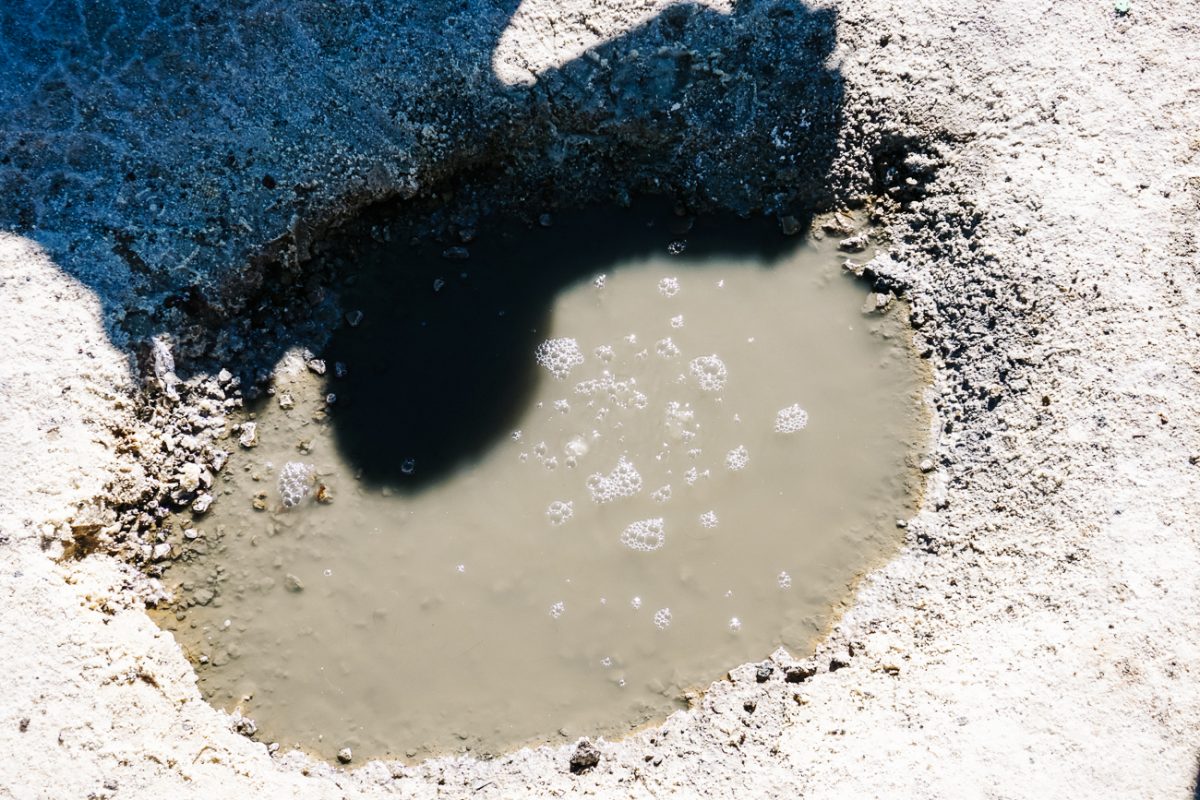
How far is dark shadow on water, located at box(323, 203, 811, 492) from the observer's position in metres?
4.76

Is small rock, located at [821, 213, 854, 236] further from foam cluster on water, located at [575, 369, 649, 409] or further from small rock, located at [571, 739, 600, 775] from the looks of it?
small rock, located at [571, 739, 600, 775]

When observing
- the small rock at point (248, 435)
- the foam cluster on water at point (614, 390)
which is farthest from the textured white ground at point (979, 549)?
the foam cluster on water at point (614, 390)

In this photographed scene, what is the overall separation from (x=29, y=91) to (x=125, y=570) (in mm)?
2789

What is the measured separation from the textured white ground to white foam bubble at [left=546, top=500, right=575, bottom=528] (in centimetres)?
119

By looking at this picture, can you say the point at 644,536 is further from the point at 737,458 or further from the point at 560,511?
the point at 737,458

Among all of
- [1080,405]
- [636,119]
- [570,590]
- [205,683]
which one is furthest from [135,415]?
[1080,405]

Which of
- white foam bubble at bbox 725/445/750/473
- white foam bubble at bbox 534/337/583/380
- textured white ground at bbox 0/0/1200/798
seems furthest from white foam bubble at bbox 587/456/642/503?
textured white ground at bbox 0/0/1200/798

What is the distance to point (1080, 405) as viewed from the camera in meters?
4.38

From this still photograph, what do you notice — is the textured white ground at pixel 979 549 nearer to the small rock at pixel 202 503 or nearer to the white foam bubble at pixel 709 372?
the small rock at pixel 202 503

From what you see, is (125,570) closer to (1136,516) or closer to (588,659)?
(588,659)

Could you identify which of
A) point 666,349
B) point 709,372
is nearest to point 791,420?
point 709,372

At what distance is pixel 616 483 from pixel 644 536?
0.33 meters

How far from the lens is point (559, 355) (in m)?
4.91

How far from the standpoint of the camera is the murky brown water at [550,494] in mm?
4434
